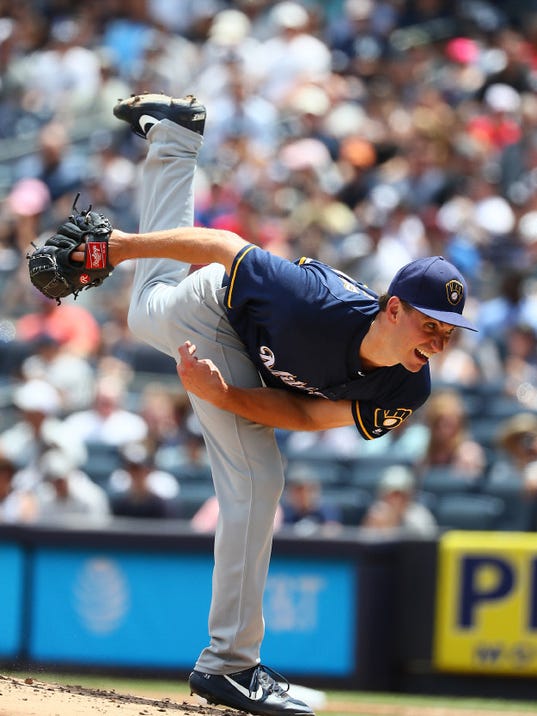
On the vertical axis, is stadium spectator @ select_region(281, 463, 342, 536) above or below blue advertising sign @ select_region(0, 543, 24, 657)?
above

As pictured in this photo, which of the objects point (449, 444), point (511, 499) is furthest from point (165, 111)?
point (511, 499)

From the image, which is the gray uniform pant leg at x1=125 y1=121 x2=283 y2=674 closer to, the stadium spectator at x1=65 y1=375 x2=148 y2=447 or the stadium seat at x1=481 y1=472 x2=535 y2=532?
the stadium seat at x1=481 y1=472 x2=535 y2=532

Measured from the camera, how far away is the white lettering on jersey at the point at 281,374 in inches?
197

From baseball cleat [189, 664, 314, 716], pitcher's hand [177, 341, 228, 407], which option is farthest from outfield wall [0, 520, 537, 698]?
pitcher's hand [177, 341, 228, 407]

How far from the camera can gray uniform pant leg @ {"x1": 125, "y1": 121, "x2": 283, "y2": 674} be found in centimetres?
508

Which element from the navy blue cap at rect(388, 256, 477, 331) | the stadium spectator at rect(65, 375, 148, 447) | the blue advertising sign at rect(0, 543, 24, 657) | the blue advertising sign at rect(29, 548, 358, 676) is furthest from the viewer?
the stadium spectator at rect(65, 375, 148, 447)

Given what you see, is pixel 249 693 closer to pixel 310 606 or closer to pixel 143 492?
pixel 310 606

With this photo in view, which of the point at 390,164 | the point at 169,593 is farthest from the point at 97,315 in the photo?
the point at 169,593

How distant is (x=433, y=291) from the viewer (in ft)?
15.3

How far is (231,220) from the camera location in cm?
1084

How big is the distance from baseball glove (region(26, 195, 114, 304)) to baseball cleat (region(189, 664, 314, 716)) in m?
1.56

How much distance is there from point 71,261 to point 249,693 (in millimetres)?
→ 1733

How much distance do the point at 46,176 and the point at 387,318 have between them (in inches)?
332

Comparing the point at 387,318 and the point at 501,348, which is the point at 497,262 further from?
the point at 387,318
